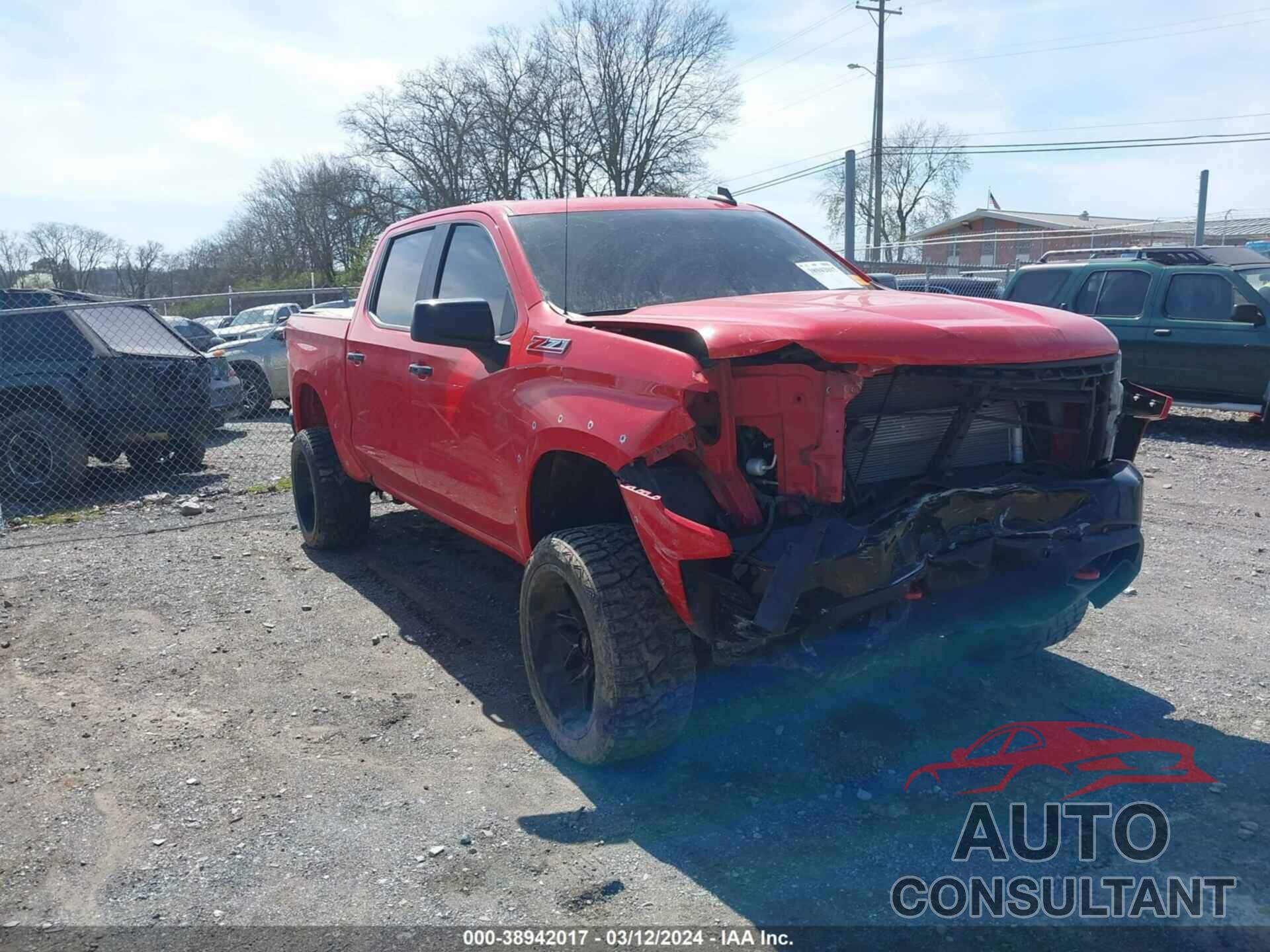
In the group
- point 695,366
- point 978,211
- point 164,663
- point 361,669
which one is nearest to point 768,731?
point 695,366

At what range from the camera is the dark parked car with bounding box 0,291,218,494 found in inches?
345

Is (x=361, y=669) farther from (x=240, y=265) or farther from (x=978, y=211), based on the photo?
(x=240, y=265)

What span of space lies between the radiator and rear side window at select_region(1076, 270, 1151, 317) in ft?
28.7

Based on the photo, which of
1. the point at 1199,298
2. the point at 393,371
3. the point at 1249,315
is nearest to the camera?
the point at 393,371

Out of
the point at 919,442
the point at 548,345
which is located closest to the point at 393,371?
the point at 548,345

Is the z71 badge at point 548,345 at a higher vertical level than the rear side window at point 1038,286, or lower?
higher

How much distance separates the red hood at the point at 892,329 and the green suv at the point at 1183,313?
803 cm

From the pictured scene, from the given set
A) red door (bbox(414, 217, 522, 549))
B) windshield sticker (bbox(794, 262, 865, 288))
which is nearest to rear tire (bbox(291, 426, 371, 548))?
red door (bbox(414, 217, 522, 549))

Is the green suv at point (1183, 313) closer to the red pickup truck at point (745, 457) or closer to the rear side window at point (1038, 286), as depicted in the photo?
the rear side window at point (1038, 286)

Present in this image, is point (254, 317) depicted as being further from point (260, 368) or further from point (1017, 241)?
point (1017, 241)

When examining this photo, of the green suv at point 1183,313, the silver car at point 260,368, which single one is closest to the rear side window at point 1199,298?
the green suv at point 1183,313

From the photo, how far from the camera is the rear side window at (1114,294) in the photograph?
11266 millimetres

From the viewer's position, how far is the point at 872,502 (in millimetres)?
3207

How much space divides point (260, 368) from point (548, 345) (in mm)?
11988
